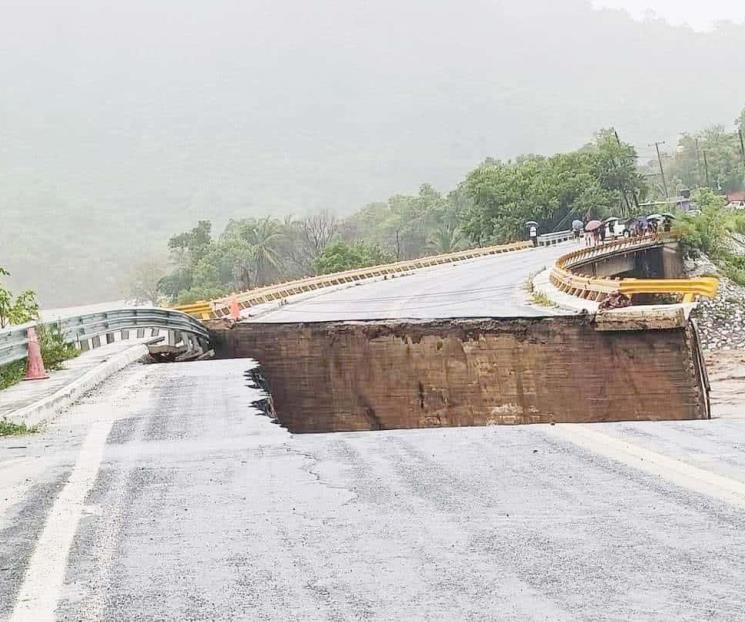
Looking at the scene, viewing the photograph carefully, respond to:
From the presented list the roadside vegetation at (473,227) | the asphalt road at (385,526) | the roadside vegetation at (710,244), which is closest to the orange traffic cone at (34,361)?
the asphalt road at (385,526)

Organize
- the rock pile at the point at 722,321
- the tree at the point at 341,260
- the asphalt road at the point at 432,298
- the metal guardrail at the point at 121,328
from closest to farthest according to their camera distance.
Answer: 1. the metal guardrail at the point at 121,328
2. the asphalt road at the point at 432,298
3. the rock pile at the point at 722,321
4. the tree at the point at 341,260

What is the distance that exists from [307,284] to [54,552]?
39.1m

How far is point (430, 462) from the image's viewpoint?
6930 mm

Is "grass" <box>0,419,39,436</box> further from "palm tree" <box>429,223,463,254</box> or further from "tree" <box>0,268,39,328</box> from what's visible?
"palm tree" <box>429,223,463,254</box>

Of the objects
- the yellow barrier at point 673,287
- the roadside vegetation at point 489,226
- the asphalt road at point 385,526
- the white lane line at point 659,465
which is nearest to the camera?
the asphalt road at point 385,526

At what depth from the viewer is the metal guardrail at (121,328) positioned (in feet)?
50.2

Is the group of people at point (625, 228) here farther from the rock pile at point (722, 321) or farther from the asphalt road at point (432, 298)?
the rock pile at point (722, 321)

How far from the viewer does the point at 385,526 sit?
201 inches

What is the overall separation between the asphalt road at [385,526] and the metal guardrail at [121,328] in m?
7.06

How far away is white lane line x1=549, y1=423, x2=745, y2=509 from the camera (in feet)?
18.3

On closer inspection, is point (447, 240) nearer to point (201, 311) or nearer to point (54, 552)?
point (201, 311)

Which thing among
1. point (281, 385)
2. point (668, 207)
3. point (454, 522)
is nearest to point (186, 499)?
point (454, 522)

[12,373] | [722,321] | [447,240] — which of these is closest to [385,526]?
[12,373]

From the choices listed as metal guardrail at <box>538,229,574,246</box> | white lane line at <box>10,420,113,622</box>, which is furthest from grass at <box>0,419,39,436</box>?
metal guardrail at <box>538,229,574,246</box>
